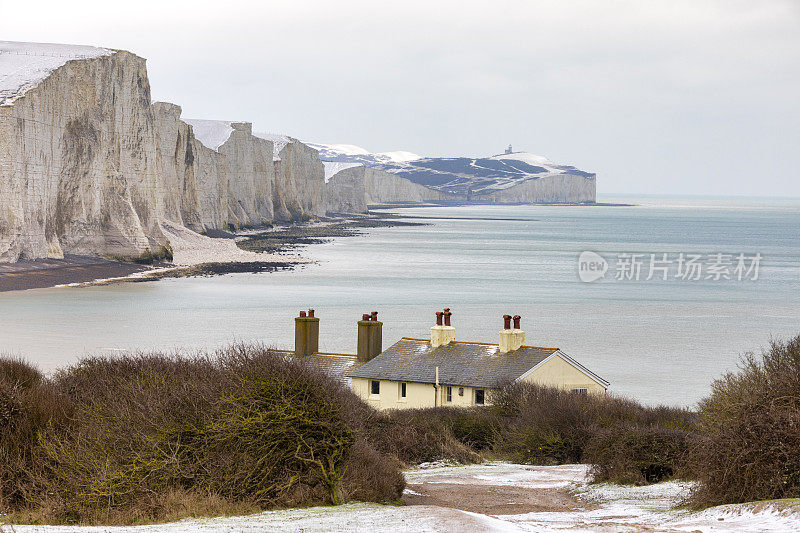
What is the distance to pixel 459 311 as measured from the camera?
161 ft

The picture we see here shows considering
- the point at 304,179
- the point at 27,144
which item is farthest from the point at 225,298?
the point at 304,179

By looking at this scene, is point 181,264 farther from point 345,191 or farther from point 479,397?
point 345,191

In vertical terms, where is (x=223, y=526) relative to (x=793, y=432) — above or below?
below

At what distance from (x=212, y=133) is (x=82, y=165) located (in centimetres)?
5706

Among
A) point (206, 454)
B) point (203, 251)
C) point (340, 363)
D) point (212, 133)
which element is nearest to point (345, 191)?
point (212, 133)

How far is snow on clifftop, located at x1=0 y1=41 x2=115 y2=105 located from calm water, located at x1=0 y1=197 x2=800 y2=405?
11.0 meters

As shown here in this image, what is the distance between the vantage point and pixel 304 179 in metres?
148

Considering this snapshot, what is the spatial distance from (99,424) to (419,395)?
35.0 ft

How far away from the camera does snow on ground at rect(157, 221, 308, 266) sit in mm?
74125

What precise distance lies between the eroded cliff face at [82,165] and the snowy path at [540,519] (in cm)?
4345

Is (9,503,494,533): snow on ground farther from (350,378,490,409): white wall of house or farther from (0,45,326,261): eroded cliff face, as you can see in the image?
(0,45,326,261): eroded cliff face

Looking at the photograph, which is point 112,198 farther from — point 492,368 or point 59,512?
point 59,512

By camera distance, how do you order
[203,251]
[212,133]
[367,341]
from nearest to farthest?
[367,341] < [203,251] < [212,133]

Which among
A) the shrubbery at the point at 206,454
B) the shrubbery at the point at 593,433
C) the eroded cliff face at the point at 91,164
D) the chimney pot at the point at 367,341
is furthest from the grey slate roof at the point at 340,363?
the eroded cliff face at the point at 91,164
